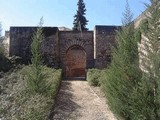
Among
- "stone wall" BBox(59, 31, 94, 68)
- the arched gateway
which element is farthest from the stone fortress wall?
the arched gateway

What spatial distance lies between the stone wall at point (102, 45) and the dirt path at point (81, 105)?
16.4ft

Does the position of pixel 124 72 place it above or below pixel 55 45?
below

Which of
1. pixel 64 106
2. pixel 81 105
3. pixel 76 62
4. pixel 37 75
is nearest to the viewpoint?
pixel 37 75

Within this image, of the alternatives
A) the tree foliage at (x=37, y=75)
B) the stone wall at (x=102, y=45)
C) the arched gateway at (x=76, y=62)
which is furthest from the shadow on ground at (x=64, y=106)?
the arched gateway at (x=76, y=62)

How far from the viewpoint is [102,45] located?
2073 centimetres

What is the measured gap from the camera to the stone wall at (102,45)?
67.8 ft

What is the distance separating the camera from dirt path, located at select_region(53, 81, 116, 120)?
35.5ft

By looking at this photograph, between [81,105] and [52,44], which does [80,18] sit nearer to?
[52,44]

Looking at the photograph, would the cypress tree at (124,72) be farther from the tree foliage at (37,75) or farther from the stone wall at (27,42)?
the stone wall at (27,42)

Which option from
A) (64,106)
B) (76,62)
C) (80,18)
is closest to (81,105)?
(64,106)

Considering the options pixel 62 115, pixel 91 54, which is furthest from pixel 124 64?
pixel 91 54

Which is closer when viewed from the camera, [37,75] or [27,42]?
[37,75]

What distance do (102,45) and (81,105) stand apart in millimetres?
8902

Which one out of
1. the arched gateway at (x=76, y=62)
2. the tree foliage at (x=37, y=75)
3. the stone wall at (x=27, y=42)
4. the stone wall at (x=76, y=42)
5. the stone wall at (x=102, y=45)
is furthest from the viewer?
the arched gateway at (x=76, y=62)
